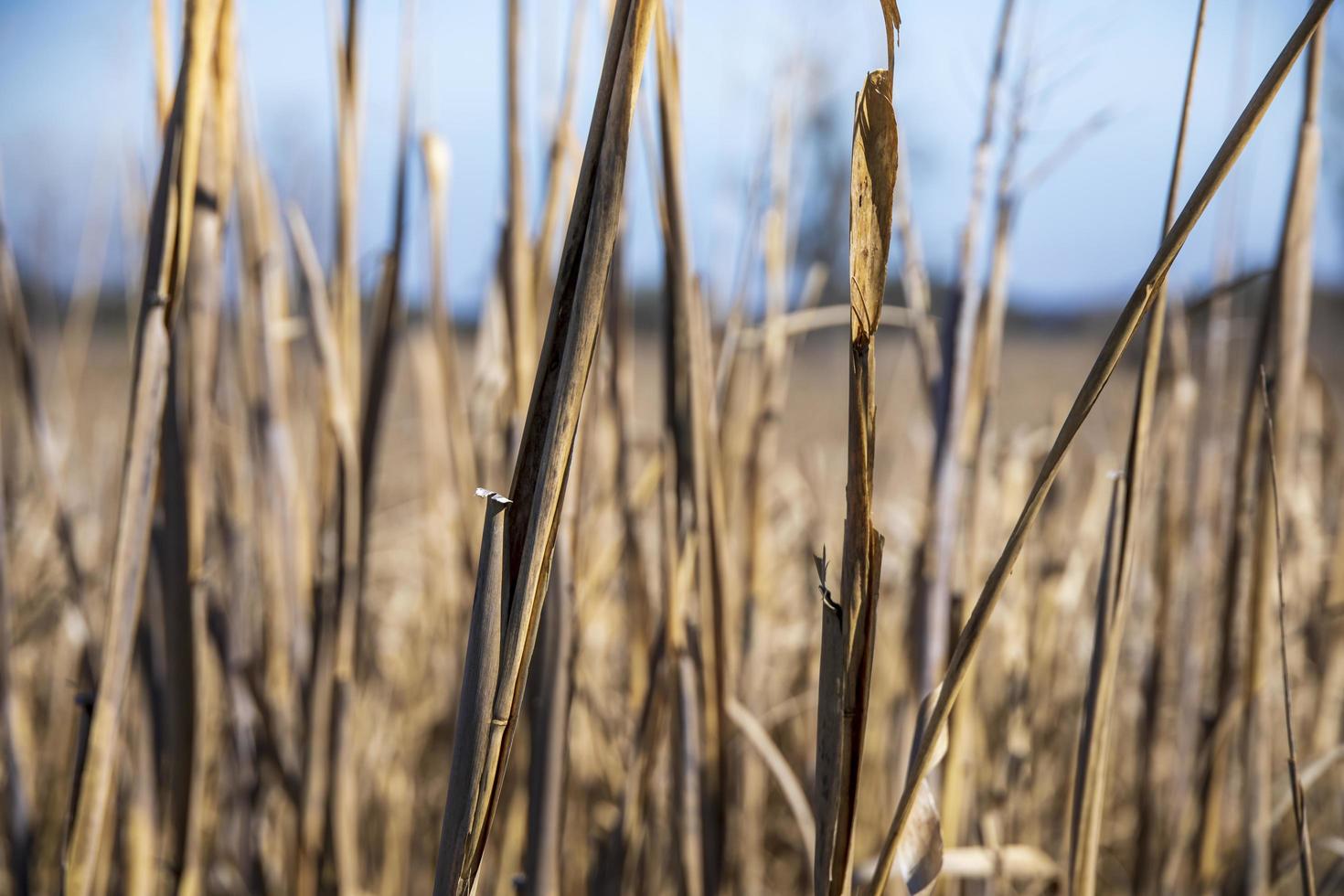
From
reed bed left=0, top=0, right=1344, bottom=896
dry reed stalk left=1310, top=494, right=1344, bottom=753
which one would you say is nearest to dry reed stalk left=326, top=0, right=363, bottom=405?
reed bed left=0, top=0, right=1344, bottom=896

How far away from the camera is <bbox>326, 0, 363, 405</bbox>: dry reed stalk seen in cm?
36

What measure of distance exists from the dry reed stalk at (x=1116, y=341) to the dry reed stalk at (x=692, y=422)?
0.13 meters

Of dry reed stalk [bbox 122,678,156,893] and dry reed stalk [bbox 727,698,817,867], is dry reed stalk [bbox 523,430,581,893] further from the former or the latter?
dry reed stalk [bbox 122,678,156,893]

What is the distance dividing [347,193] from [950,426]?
0.88 ft

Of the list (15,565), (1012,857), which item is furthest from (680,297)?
(15,565)

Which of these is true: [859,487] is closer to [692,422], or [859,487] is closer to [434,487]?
[692,422]

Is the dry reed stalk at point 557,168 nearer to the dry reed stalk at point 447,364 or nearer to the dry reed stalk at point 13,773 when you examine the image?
the dry reed stalk at point 447,364

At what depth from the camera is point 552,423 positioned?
0.62 ft

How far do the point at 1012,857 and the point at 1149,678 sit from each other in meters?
0.23

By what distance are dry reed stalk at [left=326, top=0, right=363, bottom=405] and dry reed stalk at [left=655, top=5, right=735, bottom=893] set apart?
136mm

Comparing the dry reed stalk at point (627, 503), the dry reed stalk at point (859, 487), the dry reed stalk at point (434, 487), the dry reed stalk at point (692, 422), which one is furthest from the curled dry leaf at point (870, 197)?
the dry reed stalk at point (434, 487)

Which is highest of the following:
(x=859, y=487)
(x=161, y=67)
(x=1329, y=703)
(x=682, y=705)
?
(x=161, y=67)

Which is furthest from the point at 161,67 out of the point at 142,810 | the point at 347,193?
the point at 142,810

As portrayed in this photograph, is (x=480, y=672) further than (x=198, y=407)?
No
